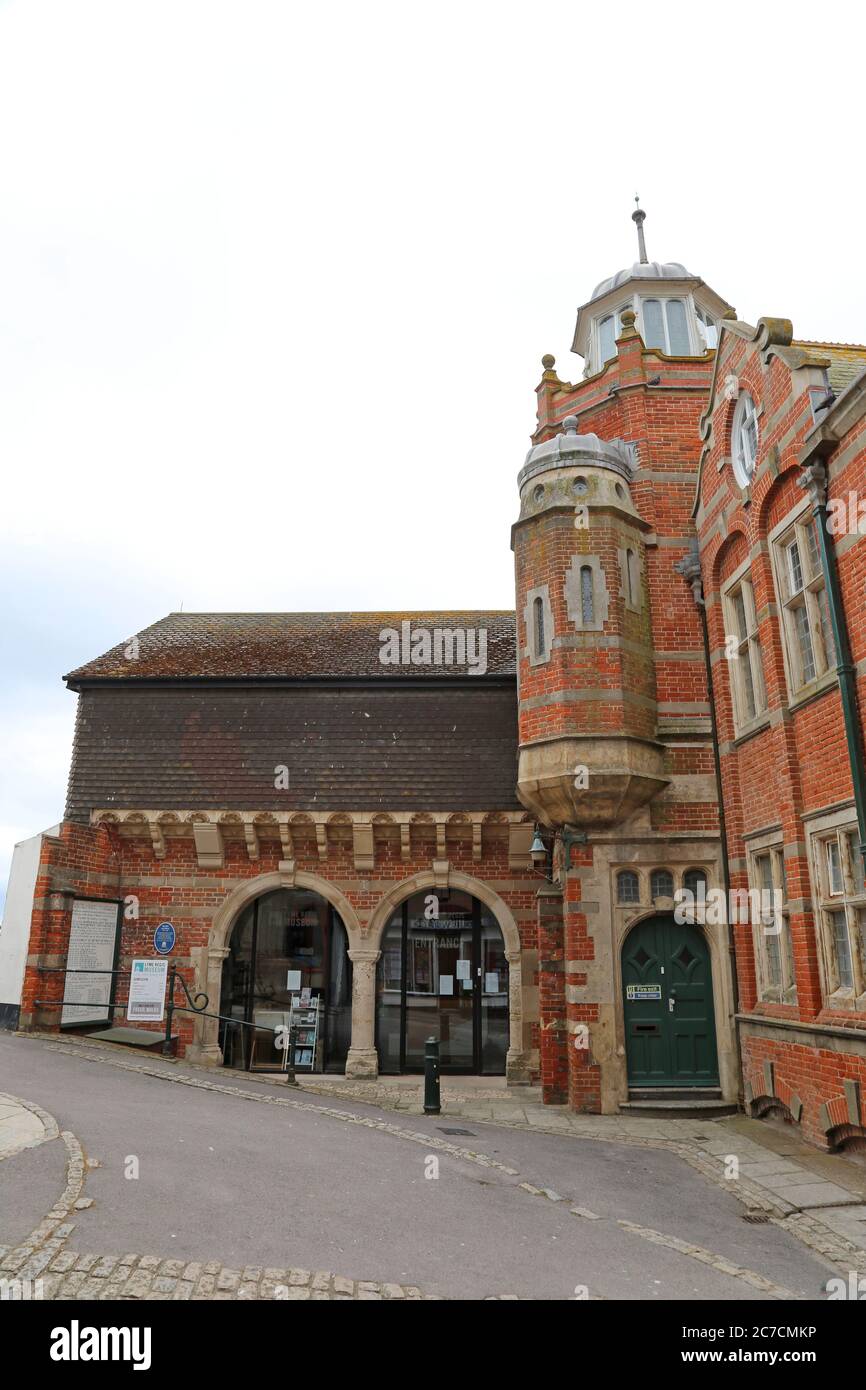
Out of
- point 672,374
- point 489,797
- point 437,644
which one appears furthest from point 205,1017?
point 672,374

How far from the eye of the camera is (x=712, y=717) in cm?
1288

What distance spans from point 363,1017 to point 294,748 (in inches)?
190

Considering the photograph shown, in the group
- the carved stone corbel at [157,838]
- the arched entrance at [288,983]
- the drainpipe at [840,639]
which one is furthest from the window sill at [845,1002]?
the carved stone corbel at [157,838]

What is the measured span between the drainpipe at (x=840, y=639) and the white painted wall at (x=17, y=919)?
40.5ft

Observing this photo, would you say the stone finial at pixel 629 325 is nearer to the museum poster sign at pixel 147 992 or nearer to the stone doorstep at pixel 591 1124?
the stone doorstep at pixel 591 1124

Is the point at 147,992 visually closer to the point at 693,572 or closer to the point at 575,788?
the point at 575,788

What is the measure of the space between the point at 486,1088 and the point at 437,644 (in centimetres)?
816

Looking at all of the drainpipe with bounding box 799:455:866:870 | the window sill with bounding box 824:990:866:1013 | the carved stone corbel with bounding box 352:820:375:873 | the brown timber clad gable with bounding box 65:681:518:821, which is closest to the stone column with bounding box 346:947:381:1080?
the carved stone corbel with bounding box 352:820:375:873

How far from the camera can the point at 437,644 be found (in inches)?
690

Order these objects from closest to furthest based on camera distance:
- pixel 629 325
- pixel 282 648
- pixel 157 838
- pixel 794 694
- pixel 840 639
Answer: pixel 840 639 → pixel 794 694 → pixel 629 325 → pixel 157 838 → pixel 282 648

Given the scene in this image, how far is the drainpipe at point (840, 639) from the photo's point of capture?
8531 mm

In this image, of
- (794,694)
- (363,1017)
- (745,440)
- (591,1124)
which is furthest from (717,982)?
(745,440)

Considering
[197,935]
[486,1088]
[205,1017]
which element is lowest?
[486,1088]

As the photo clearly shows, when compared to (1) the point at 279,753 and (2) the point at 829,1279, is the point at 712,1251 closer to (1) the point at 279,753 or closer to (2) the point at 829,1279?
(2) the point at 829,1279
